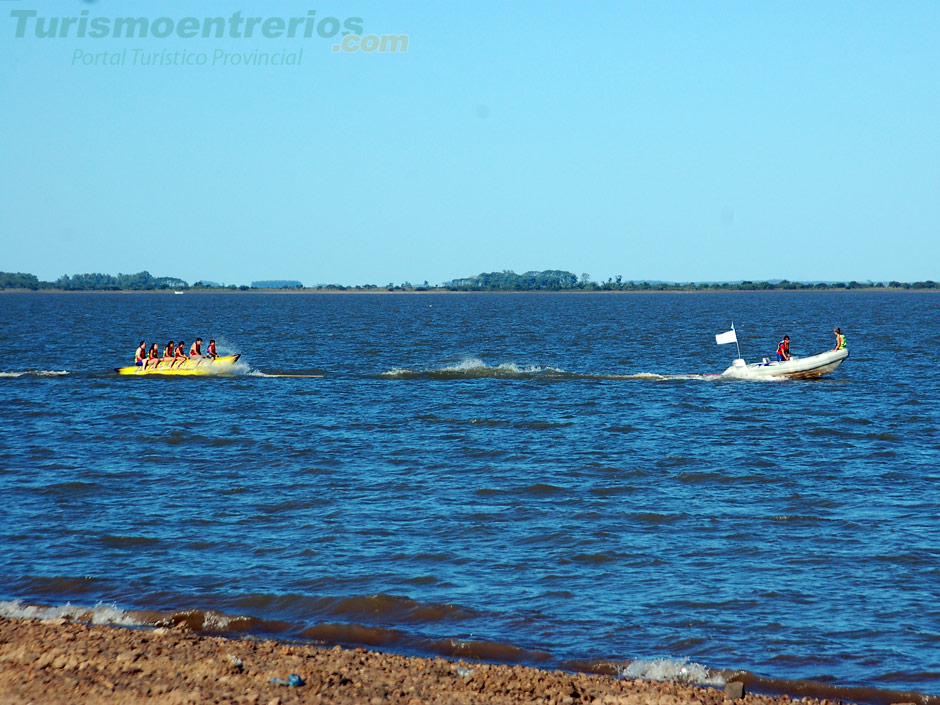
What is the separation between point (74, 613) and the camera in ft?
40.1

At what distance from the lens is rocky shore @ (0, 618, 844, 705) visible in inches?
360

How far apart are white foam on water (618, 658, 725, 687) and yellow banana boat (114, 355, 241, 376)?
33.2 meters

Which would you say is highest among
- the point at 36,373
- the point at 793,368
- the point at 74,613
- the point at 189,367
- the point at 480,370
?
the point at 793,368

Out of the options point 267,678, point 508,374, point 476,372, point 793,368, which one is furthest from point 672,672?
point 476,372

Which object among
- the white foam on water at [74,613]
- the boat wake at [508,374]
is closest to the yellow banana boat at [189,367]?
the boat wake at [508,374]

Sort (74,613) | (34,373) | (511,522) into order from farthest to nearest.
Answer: (34,373)
(511,522)
(74,613)

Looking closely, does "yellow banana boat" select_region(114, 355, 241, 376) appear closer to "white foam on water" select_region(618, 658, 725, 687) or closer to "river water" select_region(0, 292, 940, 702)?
"river water" select_region(0, 292, 940, 702)

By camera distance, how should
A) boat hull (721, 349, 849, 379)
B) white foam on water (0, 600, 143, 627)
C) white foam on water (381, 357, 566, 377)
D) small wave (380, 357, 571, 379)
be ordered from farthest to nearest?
white foam on water (381, 357, 566, 377)
small wave (380, 357, 571, 379)
boat hull (721, 349, 849, 379)
white foam on water (0, 600, 143, 627)

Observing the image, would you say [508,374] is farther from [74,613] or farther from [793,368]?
[74,613]

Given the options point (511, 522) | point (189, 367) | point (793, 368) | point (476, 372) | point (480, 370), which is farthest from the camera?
point (480, 370)

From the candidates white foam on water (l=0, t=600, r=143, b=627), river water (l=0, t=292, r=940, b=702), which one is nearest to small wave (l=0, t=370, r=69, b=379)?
river water (l=0, t=292, r=940, b=702)

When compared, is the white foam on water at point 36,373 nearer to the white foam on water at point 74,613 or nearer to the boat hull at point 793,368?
the boat hull at point 793,368

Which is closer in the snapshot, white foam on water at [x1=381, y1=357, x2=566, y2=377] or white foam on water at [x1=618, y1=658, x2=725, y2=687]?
white foam on water at [x1=618, y1=658, x2=725, y2=687]

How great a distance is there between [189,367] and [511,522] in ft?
92.7
